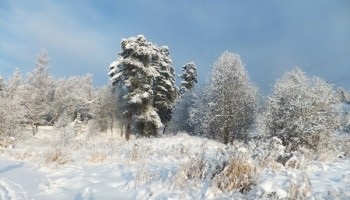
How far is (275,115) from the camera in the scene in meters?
29.5

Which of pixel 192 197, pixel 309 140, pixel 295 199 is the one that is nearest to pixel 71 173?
pixel 192 197

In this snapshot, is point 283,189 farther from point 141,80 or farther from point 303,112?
point 141,80

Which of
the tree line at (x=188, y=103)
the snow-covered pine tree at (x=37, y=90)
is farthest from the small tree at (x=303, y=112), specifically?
the snow-covered pine tree at (x=37, y=90)

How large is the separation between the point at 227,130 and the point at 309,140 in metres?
12.9

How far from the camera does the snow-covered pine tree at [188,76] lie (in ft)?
211

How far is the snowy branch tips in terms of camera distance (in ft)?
148

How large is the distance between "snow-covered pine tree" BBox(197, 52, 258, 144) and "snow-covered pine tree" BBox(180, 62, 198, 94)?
2407cm

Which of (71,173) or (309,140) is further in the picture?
(309,140)

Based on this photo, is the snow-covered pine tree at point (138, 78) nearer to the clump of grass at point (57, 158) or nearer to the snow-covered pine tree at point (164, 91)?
the snow-covered pine tree at point (164, 91)

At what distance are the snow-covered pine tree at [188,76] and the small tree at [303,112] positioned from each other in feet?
110

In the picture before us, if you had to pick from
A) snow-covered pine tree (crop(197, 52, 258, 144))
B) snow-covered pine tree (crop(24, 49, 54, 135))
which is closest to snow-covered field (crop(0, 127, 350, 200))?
snow-covered pine tree (crop(197, 52, 258, 144))

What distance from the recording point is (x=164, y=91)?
5138 centimetres

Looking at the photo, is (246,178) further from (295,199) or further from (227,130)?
(227,130)

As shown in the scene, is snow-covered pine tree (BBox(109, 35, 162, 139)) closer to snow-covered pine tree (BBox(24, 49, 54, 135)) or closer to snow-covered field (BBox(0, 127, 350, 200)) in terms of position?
snow-covered pine tree (BBox(24, 49, 54, 135))
